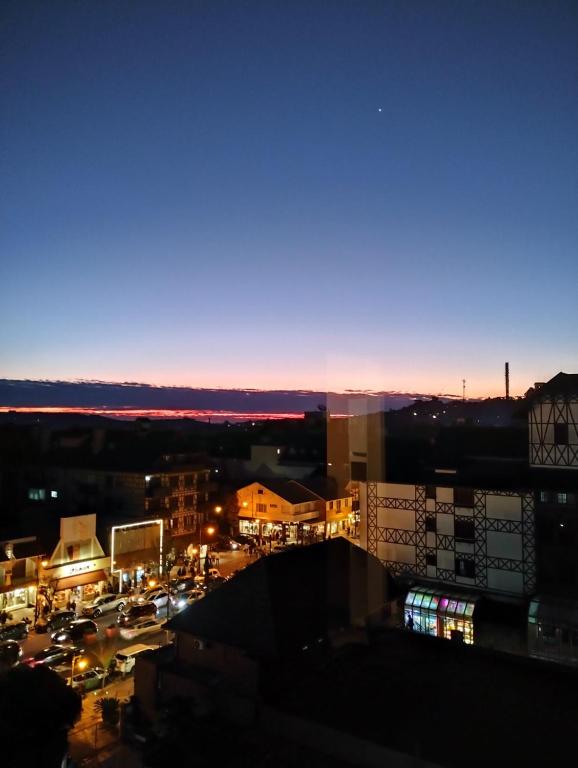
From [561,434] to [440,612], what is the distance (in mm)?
6224

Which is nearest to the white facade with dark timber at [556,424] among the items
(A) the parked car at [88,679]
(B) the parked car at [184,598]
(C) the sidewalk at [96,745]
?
(B) the parked car at [184,598]

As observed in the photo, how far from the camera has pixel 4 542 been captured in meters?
18.5

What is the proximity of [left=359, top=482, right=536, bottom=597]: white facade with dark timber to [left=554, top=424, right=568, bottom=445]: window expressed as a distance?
1.82 meters

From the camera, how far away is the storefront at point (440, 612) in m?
15.8

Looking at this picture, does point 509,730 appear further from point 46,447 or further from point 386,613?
point 46,447

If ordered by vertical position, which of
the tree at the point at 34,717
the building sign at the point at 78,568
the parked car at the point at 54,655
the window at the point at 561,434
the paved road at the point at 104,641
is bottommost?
the paved road at the point at 104,641

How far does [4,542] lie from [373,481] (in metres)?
12.4

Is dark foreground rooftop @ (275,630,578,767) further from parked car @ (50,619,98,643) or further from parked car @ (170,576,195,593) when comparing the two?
parked car @ (170,576,195,593)

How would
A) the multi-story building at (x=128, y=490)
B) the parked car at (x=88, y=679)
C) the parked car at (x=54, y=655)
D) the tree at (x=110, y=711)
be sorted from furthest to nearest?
the multi-story building at (x=128, y=490)
the parked car at (x=54, y=655)
the parked car at (x=88, y=679)
the tree at (x=110, y=711)

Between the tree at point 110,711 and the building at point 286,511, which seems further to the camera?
the building at point 286,511

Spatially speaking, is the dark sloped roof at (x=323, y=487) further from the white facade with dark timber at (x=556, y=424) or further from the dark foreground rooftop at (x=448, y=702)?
the dark foreground rooftop at (x=448, y=702)

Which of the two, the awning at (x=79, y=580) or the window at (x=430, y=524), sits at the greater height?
the window at (x=430, y=524)

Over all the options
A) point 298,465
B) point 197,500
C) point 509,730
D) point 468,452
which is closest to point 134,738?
point 509,730

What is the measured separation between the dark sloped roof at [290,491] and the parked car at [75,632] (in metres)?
15.4
